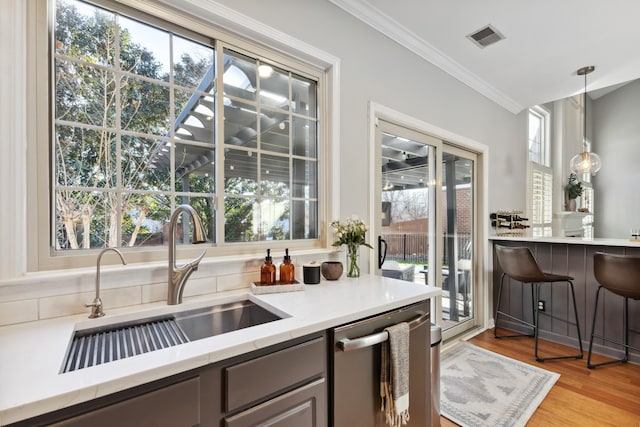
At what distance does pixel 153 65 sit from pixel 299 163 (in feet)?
3.06

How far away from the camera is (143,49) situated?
1.41 metres

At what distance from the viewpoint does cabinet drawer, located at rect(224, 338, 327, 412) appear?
0.86 metres

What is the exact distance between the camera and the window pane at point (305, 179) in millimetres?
1915

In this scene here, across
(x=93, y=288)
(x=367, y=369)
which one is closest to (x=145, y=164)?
(x=93, y=288)

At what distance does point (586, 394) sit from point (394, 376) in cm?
195

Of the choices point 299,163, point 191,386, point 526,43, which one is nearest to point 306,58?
point 299,163

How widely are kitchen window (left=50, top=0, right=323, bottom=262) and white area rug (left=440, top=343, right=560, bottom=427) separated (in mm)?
1493

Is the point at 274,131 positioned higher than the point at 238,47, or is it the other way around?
the point at 238,47

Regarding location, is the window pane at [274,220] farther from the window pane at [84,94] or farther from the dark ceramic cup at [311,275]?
the window pane at [84,94]

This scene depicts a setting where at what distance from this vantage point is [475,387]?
2191 millimetres

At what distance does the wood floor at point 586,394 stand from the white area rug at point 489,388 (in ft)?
0.22

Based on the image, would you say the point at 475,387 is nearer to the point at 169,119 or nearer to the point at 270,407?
the point at 270,407

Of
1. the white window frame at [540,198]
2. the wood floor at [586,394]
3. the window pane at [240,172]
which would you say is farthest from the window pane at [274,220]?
the white window frame at [540,198]

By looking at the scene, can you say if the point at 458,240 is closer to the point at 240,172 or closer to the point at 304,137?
the point at 304,137
